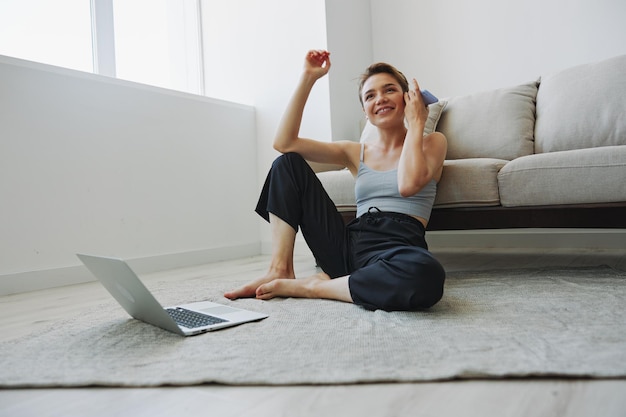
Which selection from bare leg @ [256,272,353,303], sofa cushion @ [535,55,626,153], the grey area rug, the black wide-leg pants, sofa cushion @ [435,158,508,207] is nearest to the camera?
the grey area rug

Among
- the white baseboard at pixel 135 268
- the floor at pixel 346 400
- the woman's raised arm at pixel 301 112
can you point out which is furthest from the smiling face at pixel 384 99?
the white baseboard at pixel 135 268

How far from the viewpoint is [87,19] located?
2.88 m

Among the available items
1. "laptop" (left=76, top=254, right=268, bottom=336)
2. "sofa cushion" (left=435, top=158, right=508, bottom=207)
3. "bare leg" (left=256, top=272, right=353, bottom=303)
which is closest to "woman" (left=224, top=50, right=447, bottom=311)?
"bare leg" (left=256, top=272, right=353, bottom=303)

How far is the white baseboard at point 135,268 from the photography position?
7.30 ft

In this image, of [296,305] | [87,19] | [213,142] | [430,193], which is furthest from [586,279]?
[87,19]

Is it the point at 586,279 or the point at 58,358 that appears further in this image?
the point at 586,279

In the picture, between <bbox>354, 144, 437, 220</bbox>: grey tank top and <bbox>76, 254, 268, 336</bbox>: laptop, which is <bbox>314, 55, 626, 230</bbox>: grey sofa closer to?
<bbox>354, 144, 437, 220</bbox>: grey tank top

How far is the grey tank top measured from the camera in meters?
1.72

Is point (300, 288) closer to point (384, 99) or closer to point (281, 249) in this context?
point (281, 249)

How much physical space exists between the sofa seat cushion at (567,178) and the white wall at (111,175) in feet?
5.93

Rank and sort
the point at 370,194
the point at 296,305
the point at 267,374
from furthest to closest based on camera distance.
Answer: the point at 370,194
the point at 296,305
the point at 267,374

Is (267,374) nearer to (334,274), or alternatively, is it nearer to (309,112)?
(334,274)

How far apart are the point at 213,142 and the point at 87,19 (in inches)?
38.2

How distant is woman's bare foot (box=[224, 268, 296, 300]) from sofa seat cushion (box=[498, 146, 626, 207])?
2.92 feet
